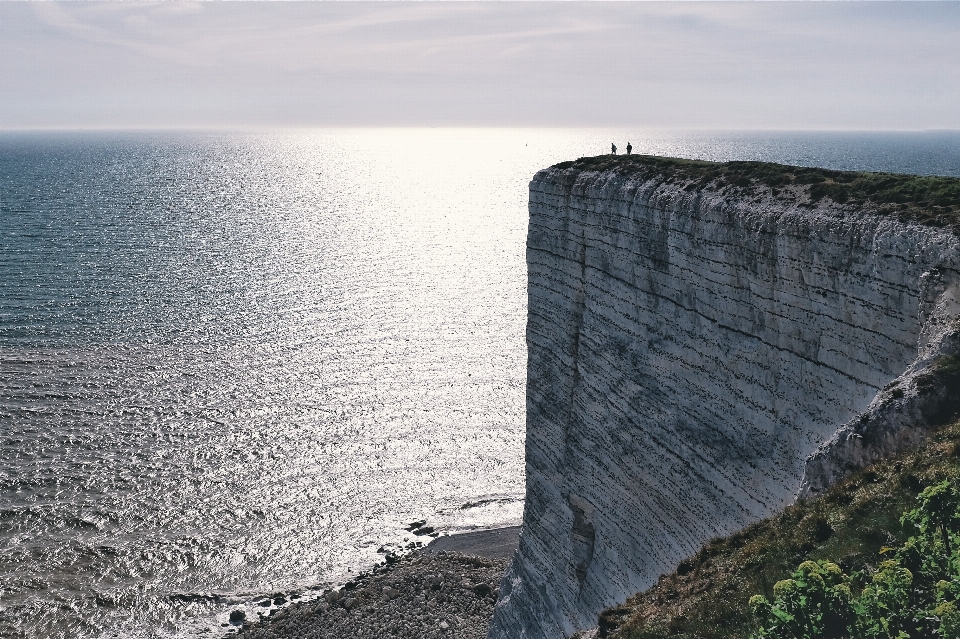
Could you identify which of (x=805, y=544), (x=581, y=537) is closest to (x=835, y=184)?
(x=805, y=544)

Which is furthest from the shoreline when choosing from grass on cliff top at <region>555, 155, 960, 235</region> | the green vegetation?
the green vegetation

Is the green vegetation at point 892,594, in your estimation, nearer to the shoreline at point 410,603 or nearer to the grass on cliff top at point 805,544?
the grass on cliff top at point 805,544

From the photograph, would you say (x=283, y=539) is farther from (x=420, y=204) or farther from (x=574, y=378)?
(x=420, y=204)

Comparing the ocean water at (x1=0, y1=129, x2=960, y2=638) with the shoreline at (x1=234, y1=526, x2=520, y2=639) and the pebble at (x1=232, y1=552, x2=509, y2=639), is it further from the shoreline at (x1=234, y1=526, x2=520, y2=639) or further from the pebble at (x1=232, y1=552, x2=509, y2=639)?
the pebble at (x1=232, y1=552, x2=509, y2=639)

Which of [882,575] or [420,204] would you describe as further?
[420,204]

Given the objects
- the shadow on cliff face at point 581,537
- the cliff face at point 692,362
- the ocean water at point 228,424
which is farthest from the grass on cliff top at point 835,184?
the ocean water at point 228,424

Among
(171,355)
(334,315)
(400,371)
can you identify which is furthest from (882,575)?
(334,315)
